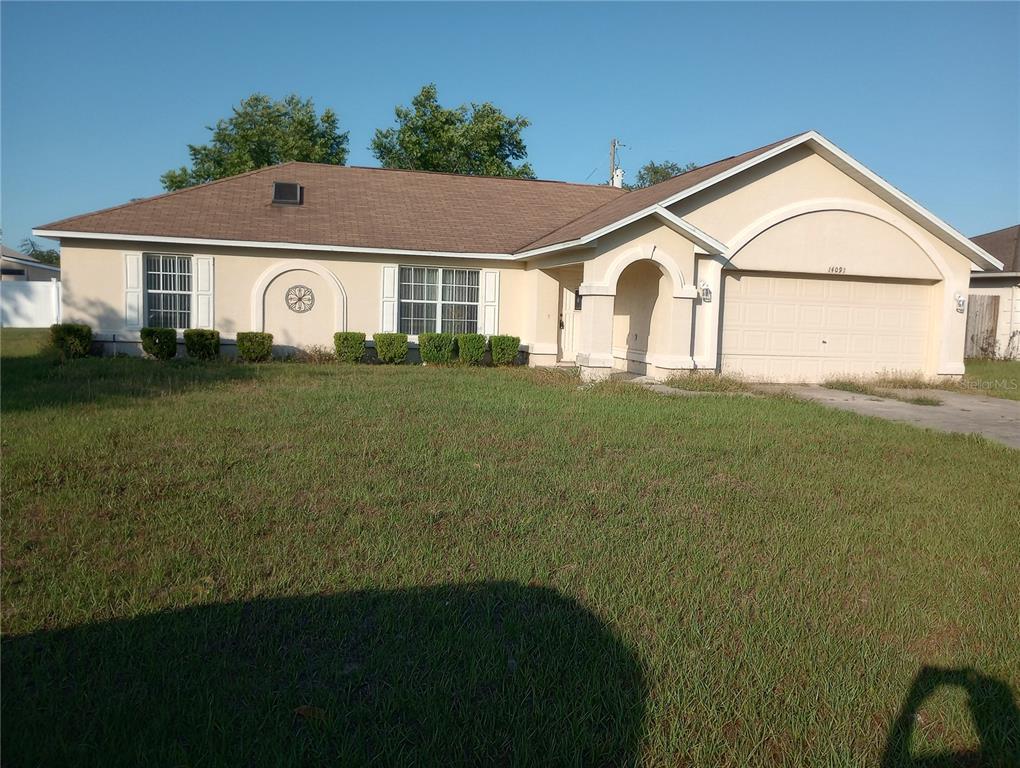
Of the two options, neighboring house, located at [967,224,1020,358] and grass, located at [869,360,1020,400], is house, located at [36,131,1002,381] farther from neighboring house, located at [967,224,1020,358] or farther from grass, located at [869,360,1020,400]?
neighboring house, located at [967,224,1020,358]

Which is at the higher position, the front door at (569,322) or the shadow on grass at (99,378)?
the front door at (569,322)

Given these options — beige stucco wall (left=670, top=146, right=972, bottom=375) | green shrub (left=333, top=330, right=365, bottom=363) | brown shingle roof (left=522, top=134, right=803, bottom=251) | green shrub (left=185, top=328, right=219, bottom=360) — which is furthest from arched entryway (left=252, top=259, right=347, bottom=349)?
beige stucco wall (left=670, top=146, right=972, bottom=375)

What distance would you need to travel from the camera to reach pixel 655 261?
16.3 meters

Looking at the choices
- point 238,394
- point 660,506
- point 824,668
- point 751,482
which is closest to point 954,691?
point 824,668

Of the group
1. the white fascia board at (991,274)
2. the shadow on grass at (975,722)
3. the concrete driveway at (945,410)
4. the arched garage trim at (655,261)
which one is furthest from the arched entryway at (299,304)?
the white fascia board at (991,274)

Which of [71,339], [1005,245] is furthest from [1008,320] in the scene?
[71,339]

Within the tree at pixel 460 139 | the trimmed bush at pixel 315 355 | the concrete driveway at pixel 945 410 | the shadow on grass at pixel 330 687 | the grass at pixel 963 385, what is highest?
the tree at pixel 460 139

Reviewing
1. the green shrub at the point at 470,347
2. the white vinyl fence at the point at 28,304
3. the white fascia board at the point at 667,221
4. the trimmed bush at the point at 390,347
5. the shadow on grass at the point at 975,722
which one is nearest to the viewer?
the shadow on grass at the point at 975,722

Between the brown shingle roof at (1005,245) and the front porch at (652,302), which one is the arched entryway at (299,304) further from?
the brown shingle roof at (1005,245)

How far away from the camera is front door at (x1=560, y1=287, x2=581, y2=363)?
2023 centimetres

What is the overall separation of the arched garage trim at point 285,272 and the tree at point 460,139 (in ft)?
62.6

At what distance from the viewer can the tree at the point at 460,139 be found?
119ft

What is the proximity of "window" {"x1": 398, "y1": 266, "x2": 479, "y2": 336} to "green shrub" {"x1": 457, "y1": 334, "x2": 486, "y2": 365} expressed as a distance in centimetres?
87

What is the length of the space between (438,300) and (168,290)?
628cm
